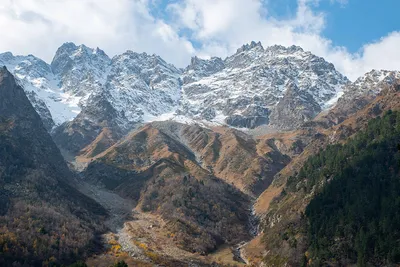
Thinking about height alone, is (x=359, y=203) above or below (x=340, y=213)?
above

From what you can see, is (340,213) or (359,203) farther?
(340,213)

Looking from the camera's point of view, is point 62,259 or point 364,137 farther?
point 364,137

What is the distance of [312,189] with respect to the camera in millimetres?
184875

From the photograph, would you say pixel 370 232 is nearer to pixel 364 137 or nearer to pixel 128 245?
pixel 364 137

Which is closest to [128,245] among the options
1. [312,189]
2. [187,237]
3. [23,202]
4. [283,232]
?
[187,237]

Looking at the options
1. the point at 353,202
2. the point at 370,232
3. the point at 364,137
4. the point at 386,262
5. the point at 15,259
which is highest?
the point at 364,137

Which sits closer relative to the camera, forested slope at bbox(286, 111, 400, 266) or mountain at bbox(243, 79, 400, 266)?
forested slope at bbox(286, 111, 400, 266)

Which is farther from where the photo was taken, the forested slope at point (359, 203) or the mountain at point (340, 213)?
the mountain at point (340, 213)

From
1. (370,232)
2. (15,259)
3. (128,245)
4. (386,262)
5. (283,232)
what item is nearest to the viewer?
(386,262)

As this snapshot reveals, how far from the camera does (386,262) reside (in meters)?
122

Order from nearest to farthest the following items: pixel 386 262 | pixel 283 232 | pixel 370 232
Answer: pixel 386 262, pixel 370 232, pixel 283 232

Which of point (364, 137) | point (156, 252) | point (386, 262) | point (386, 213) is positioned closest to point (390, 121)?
point (364, 137)

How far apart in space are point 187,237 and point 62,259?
2329 inches

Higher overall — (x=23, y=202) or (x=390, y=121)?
(x=390, y=121)
